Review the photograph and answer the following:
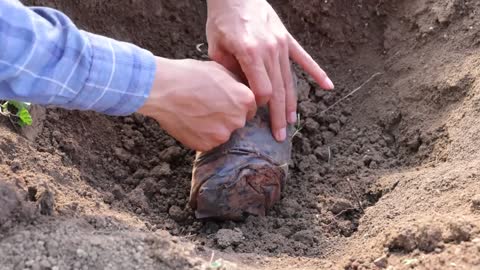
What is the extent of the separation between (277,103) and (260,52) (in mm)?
164

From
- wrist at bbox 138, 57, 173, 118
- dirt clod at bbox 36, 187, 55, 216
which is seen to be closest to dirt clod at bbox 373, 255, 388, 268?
wrist at bbox 138, 57, 173, 118

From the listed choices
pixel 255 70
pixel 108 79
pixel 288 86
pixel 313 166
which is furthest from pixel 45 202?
pixel 313 166

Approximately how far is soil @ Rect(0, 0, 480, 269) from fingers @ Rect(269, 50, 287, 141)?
0.75 ft

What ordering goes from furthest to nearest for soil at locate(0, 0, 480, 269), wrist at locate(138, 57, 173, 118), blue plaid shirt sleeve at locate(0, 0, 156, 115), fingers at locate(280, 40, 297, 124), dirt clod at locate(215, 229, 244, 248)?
fingers at locate(280, 40, 297, 124) → dirt clod at locate(215, 229, 244, 248) → wrist at locate(138, 57, 173, 118) → soil at locate(0, 0, 480, 269) → blue plaid shirt sleeve at locate(0, 0, 156, 115)

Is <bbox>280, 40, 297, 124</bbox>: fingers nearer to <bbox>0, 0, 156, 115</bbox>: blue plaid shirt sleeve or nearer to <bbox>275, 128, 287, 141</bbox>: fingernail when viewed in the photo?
<bbox>275, 128, 287, 141</bbox>: fingernail

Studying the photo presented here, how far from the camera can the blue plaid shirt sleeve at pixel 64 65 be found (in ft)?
5.36

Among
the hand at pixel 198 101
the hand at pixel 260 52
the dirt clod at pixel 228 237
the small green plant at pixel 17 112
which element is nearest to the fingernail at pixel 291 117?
the hand at pixel 260 52

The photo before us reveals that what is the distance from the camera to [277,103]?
2.17 metres

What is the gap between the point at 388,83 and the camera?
268 cm

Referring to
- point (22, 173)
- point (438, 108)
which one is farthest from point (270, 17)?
point (22, 173)

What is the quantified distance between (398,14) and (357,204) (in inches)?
32.6

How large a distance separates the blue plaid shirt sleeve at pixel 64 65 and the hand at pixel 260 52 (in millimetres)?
348

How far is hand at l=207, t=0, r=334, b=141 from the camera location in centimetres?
209

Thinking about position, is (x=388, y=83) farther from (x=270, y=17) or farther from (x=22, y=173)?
(x=22, y=173)
